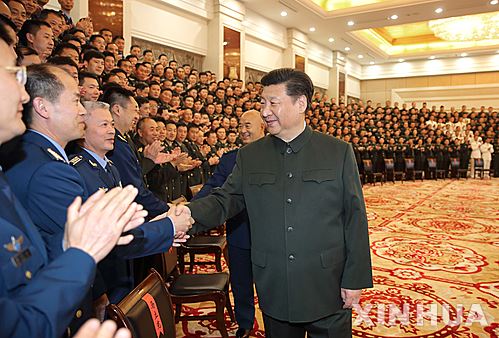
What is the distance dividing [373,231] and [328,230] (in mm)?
4302

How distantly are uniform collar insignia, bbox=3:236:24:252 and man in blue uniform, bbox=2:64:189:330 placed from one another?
23 centimetres

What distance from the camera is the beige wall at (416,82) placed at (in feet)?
59.9

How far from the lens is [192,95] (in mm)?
7891

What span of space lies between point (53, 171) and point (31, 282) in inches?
24.8

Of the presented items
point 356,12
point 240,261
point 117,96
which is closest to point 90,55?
point 117,96

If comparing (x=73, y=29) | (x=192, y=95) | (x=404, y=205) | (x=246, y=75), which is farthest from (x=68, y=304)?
(x=246, y=75)

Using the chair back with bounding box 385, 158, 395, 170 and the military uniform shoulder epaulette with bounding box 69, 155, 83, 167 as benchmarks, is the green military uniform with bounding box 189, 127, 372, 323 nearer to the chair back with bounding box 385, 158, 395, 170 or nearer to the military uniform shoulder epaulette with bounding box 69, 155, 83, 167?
the military uniform shoulder epaulette with bounding box 69, 155, 83, 167

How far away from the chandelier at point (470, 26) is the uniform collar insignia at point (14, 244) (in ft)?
52.7

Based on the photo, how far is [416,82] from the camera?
1952cm

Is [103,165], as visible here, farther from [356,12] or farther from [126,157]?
[356,12]

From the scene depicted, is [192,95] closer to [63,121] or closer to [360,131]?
[63,121]

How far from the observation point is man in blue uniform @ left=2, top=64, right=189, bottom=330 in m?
1.38

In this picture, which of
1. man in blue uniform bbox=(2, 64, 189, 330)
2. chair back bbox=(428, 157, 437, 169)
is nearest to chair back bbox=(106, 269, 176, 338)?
man in blue uniform bbox=(2, 64, 189, 330)

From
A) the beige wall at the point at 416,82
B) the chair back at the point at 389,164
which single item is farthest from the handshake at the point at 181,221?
the beige wall at the point at 416,82
